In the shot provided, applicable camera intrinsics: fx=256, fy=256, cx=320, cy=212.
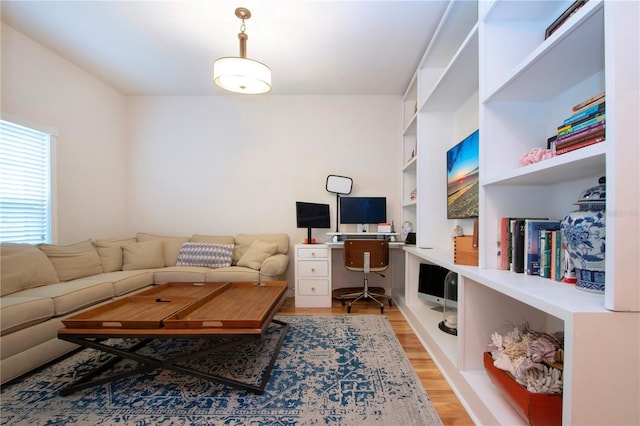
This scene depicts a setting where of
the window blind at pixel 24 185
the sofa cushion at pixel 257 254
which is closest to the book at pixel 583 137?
the sofa cushion at pixel 257 254

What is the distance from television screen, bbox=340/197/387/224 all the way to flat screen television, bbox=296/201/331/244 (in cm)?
22

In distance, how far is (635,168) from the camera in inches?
29.9

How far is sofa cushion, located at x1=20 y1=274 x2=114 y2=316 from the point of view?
1.85 m

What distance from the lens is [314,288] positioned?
3.06m

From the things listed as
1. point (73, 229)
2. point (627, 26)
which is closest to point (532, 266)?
point (627, 26)

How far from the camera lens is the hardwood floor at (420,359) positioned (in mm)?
1356

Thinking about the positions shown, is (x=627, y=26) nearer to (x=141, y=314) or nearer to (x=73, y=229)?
(x=141, y=314)

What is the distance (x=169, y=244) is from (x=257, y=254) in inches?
49.5

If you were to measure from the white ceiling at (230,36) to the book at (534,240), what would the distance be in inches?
74.1

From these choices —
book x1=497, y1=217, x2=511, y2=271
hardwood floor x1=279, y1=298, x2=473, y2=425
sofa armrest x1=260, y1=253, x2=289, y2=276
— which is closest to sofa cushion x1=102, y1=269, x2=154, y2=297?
sofa armrest x1=260, y1=253, x2=289, y2=276

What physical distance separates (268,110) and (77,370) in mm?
3340

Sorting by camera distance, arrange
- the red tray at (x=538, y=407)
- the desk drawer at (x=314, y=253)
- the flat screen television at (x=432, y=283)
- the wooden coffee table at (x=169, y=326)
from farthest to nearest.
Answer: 1. the desk drawer at (x=314, y=253)
2. the flat screen television at (x=432, y=283)
3. the wooden coffee table at (x=169, y=326)
4. the red tray at (x=538, y=407)

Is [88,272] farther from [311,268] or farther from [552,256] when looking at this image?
[552,256]

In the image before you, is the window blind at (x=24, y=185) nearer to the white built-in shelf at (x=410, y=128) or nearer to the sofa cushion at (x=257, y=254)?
the sofa cushion at (x=257, y=254)
